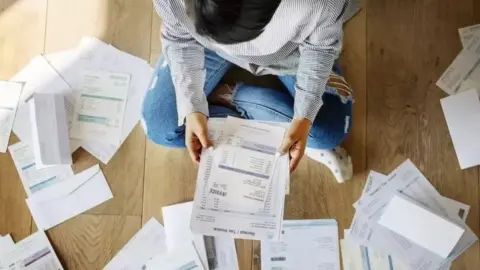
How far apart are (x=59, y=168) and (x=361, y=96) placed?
737mm

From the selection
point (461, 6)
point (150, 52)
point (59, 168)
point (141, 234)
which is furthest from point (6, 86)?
point (461, 6)

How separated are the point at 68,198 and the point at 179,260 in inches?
11.9

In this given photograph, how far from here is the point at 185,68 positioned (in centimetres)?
102

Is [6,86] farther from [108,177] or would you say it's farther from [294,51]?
[294,51]

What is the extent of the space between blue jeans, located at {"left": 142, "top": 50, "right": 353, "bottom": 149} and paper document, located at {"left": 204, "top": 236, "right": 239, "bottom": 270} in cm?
25

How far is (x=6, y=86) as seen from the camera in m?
1.31

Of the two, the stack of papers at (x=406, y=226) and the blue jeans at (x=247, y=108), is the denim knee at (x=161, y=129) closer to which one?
the blue jeans at (x=247, y=108)

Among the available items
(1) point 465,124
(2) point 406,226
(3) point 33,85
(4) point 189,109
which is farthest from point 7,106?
(1) point 465,124

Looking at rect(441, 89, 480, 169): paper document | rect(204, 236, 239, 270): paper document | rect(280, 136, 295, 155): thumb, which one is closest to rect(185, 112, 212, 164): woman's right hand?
rect(280, 136, 295, 155): thumb

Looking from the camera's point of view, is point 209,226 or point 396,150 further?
point 396,150

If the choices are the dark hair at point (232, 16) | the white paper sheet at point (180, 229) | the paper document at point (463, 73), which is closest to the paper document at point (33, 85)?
the white paper sheet at point (180, 229)

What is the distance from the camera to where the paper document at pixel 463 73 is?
1.26 metres

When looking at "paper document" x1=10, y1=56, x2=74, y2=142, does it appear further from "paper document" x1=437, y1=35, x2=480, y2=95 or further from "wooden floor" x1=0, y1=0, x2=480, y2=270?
"paper document" x1=437, y1=35, x2=480, y2=95

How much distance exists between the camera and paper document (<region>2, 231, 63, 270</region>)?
124 cm
